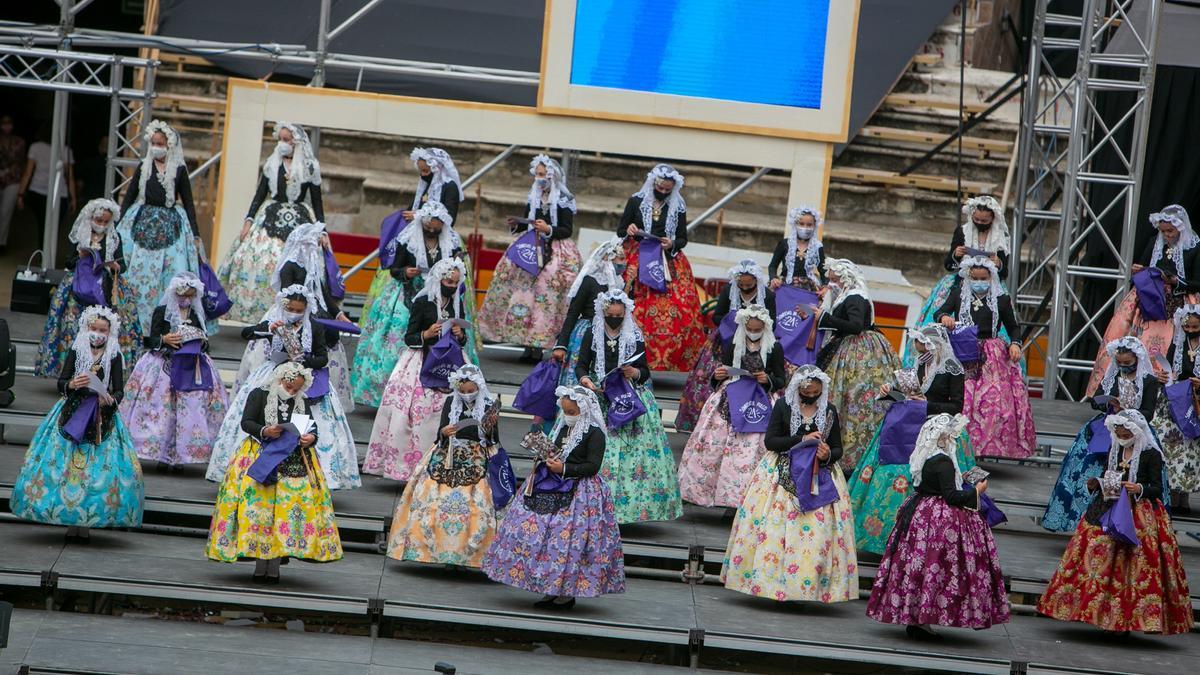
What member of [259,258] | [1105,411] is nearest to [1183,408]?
[1105,411]

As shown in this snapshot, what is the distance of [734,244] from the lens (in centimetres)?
1883

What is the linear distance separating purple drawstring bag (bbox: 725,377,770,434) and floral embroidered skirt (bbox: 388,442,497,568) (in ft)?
5.63

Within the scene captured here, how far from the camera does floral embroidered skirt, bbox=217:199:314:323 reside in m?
14.0

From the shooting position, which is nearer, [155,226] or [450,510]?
[450,510]

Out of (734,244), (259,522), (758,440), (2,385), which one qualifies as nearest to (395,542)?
(259,522)

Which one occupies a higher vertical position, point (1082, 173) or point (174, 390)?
point (1082, 173)

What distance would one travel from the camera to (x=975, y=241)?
13.4 metres

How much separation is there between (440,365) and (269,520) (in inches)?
81.8

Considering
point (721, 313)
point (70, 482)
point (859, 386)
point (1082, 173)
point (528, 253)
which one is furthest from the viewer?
point (1082, 173)

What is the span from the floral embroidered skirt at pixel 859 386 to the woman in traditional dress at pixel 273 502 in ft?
11.8

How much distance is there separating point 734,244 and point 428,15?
365 cm

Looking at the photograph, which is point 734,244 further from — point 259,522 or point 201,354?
point 259,522

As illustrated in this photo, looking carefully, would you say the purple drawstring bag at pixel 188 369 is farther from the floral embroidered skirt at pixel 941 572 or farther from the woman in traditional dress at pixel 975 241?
the woman in traditional dress at pixel 975 241

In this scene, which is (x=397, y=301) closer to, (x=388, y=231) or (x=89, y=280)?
(x=388, y=231)
